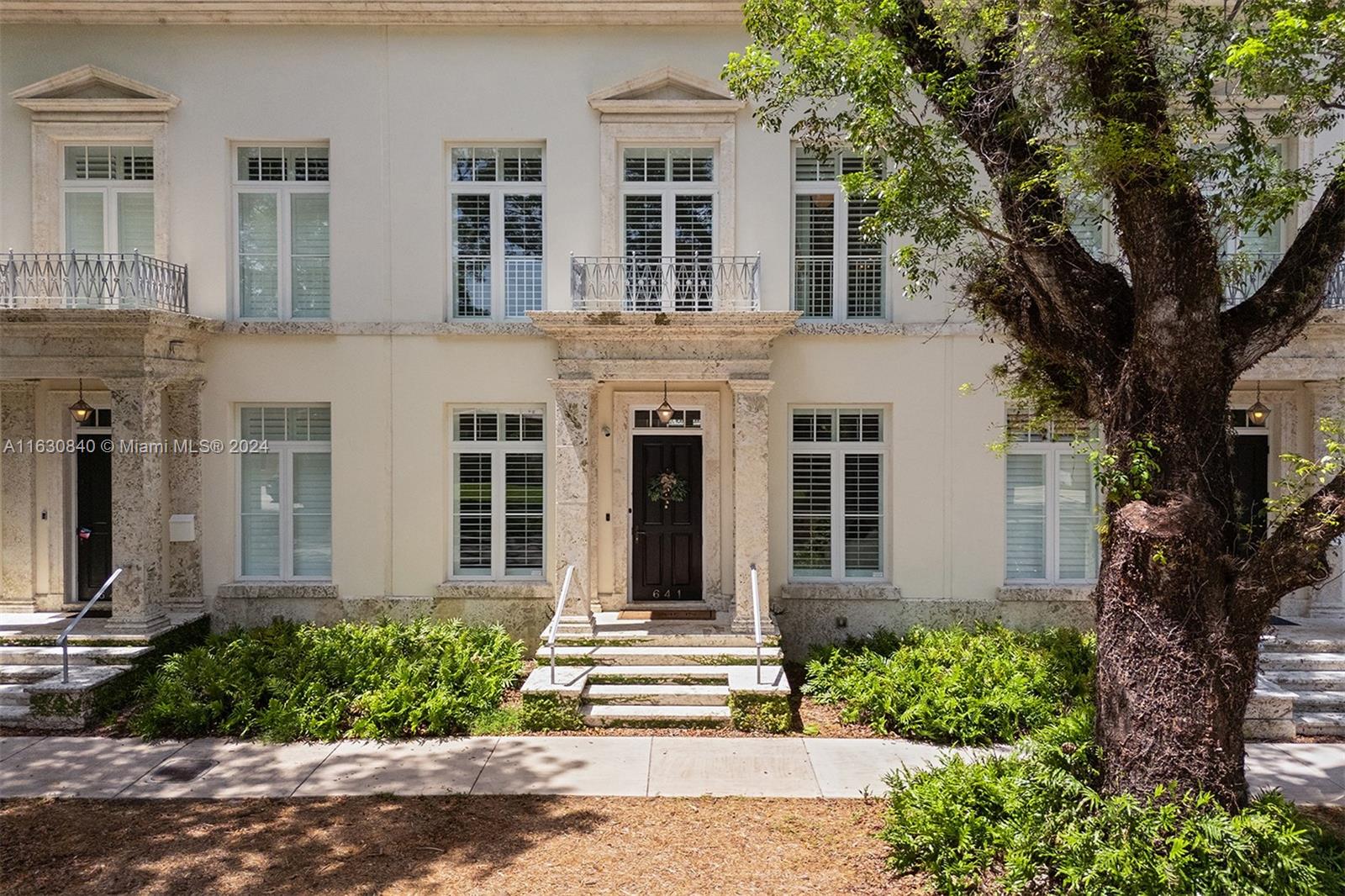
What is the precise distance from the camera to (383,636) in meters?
9.71

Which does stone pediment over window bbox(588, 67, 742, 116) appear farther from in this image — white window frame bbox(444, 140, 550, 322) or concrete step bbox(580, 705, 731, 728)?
concrete step bbox(580, 705, 731, 728)

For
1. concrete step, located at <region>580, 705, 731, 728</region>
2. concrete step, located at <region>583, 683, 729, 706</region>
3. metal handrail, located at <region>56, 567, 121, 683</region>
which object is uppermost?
metal handrail, located at <region>56, 567, 121, 683</region>

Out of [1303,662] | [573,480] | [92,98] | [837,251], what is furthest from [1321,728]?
[92,98]

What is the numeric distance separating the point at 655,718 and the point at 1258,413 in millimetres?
8627

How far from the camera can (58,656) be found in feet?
30.8

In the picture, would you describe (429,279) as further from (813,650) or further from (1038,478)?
(1038,478)

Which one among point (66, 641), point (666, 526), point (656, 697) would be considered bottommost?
point (656, 697)

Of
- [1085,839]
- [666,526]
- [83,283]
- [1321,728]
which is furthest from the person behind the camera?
[666,526]

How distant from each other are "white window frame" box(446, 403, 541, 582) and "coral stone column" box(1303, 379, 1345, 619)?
32.0 feet

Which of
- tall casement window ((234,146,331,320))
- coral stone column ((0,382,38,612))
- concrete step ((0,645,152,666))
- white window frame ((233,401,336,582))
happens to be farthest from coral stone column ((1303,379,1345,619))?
coral stone column ((0,382,38,612))

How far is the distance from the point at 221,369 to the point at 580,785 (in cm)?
730

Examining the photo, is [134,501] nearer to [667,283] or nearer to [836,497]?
[667,283]

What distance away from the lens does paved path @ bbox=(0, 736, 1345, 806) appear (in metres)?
6.98

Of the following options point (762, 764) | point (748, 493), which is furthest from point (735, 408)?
point (762, 764)
